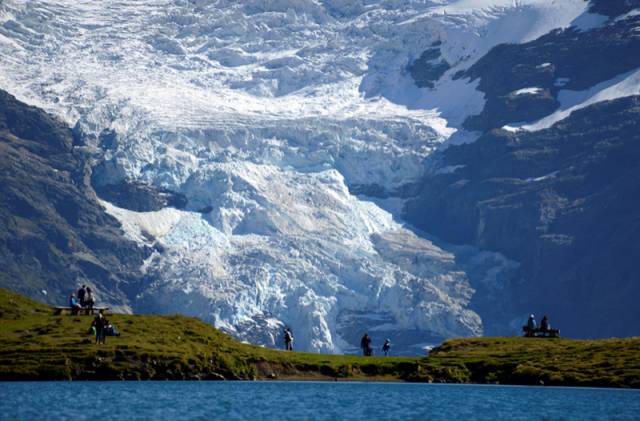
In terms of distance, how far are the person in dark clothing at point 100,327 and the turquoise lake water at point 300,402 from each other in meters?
4.86

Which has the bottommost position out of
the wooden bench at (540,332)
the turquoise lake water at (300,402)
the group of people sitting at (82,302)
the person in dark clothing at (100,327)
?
the turquoise lake water at (300,402)

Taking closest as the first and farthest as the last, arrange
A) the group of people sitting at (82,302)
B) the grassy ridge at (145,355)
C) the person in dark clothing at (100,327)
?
the grassy ridge at (145,355), the person in dark clothing at (100,327), the group of people sitting at (82,302)

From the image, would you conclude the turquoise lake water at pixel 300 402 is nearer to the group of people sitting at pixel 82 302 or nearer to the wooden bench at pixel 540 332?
the group of people sitting at pixel 82 302

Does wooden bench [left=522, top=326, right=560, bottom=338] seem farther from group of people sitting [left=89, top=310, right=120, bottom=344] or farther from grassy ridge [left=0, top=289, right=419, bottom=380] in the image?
group of people sitting [left=89, top=310, right=120, bottom=344]

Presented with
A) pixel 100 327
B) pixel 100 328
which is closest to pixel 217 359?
pixel 100 328

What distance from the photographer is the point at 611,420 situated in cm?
9506

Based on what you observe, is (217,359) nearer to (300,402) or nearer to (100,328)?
(100,328)

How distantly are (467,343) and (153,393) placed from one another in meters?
47.8

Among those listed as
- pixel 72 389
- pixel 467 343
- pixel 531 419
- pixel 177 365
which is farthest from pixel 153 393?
pixel 467 343

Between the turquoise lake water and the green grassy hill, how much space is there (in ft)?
9.93

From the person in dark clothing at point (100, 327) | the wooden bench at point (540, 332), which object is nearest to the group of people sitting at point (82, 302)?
the person in dark clothing at point (100, 327)

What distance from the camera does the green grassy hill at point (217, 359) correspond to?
4459 inches

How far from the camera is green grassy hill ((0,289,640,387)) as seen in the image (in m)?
113

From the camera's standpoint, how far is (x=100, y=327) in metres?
114
